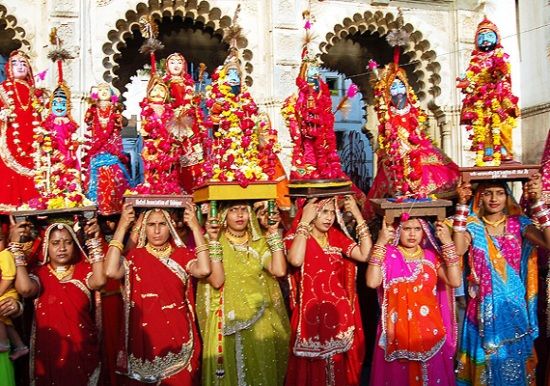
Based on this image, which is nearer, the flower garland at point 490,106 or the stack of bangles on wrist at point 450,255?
the stack of bangles on wrist at point 450,255

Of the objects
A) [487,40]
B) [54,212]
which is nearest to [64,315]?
[54,212]

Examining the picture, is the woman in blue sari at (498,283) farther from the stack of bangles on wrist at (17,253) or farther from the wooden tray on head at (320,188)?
the stack of bangles on wrist at (17,253)

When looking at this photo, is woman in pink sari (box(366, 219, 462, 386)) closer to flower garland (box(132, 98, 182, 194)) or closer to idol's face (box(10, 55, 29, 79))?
flower garland (box(132, 98, 182, 194))

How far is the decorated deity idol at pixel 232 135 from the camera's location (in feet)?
16.2

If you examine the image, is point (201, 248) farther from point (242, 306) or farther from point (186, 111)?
point (186, 111)

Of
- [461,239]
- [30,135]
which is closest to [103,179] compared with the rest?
[30,135]

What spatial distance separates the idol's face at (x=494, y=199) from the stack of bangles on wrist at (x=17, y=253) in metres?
3.66

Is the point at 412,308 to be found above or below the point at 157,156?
below

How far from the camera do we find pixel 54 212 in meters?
4.63

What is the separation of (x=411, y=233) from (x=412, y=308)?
568 millimetres

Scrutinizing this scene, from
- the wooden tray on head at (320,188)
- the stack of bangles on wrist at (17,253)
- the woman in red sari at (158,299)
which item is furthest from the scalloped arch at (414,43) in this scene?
the stack of bangles on wrist at (17,253)

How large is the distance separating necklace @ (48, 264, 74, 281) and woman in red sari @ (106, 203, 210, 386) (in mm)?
420

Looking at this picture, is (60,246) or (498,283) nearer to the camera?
(60,246)

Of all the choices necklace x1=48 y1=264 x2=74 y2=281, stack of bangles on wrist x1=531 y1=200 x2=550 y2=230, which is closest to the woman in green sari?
necklace x1=48 y1=264 x2=74 y2=281
